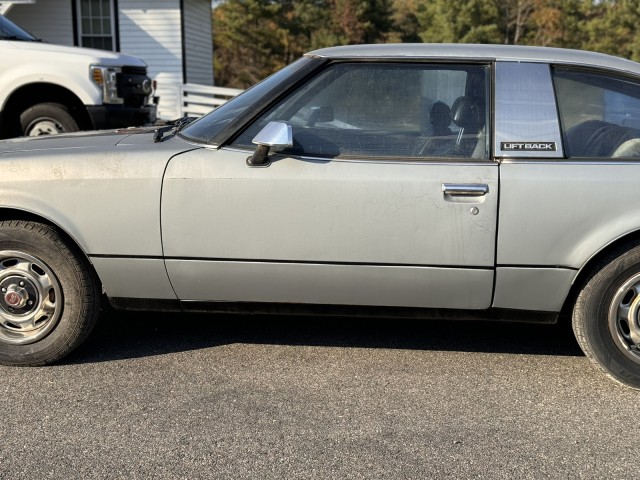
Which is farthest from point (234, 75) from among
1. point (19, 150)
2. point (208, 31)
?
point (19, 150)

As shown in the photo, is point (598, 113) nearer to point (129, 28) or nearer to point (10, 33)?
point (10, 33)

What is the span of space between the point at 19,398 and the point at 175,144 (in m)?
1.46

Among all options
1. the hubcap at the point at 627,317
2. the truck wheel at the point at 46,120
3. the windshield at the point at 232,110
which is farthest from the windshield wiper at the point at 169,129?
the truck wheel at the point at 46,120

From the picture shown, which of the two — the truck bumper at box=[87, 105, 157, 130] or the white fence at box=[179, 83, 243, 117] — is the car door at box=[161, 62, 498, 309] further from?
the white fence at box=[179, 83, 243, 117]

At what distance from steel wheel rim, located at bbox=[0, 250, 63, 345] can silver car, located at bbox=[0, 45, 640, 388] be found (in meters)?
0.01

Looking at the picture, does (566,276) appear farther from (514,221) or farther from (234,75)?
(234,75)

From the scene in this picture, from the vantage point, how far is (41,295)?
374 centimetres

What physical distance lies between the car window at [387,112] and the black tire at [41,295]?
3.45 feet

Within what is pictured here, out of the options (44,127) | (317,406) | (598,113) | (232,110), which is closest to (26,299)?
(232,110)

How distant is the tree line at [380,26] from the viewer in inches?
1443

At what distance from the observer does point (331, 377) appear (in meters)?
3.73

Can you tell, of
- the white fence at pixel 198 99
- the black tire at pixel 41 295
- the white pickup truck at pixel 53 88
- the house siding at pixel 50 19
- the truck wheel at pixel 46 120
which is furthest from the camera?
the house siding at pixel 50 19

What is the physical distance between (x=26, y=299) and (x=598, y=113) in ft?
9.98

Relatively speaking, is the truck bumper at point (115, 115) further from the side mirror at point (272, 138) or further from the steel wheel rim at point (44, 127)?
the side mirror at point (272, 138)
